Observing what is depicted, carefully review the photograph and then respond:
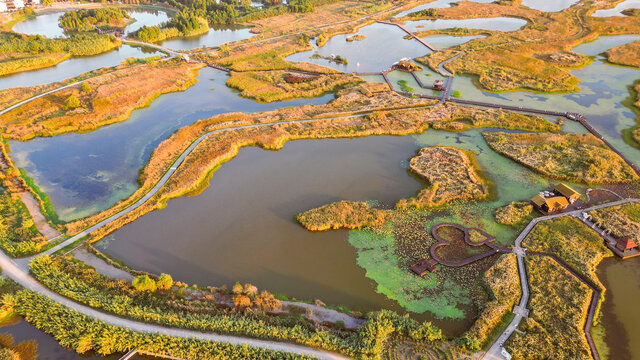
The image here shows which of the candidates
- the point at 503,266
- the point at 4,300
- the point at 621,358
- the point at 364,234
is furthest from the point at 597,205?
the point at 4,300

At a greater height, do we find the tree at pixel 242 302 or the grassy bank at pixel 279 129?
the grassy bank at pixel 279 129

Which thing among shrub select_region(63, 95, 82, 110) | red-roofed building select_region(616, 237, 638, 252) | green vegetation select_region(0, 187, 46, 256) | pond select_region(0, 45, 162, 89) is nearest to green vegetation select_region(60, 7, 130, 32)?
pond select_region(0, 45, 162, 89)

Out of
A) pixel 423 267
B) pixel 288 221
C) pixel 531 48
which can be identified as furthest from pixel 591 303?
pixel 531 48

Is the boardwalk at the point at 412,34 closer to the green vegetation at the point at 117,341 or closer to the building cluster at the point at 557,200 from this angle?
the building cluster at the point at 557,200

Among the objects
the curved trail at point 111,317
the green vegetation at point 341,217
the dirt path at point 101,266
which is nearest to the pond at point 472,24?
the green vegetation at point 341,217

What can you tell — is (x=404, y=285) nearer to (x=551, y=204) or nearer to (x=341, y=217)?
(x=341, y=217)
